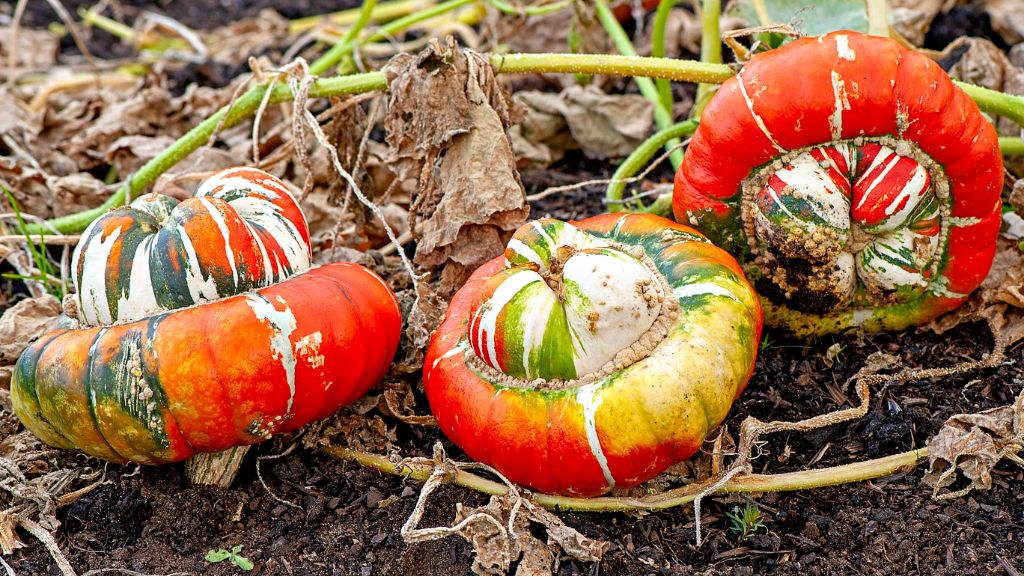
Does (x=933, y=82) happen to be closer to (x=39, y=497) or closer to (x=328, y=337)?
(x=328, y=337)

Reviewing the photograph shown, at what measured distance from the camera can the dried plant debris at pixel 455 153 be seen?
2.59 m

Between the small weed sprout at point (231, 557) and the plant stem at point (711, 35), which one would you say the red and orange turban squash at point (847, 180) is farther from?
the small weed sprout at point (231, 557)

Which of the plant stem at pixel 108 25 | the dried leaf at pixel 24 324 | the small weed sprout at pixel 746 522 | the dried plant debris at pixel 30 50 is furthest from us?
the plant stem at pixel 108 25

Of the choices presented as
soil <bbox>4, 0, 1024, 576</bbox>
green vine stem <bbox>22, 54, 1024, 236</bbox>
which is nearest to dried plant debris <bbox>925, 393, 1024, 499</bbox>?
soil <bbox>4, 0, 1024, 576</bbox>

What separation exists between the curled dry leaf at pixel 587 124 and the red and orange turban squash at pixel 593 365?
1.42m

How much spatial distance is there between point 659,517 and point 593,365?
38cm

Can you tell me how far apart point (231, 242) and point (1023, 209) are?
2084 millimetres

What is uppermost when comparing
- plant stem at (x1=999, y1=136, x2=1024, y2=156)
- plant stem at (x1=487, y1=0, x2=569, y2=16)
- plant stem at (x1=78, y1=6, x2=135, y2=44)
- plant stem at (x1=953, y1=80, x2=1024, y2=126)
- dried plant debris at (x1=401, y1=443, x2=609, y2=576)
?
plant stem at (x1=487, y1=0, x2=569, y2=16)

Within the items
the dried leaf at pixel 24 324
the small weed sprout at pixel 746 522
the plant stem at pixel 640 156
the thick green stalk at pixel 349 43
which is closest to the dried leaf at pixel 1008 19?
the plant stem at pixel 640 156

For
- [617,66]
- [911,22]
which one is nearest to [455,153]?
[617,66]

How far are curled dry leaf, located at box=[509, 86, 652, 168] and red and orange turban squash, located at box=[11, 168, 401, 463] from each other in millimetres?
1532

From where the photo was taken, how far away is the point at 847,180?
7.68ft

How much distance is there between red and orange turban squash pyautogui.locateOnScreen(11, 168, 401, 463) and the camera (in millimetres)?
2055

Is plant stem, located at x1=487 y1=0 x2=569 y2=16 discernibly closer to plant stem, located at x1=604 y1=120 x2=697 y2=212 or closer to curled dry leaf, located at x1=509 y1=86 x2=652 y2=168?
curled dry leaf, located at x1=509 y1=86 x2=652 y2=168
